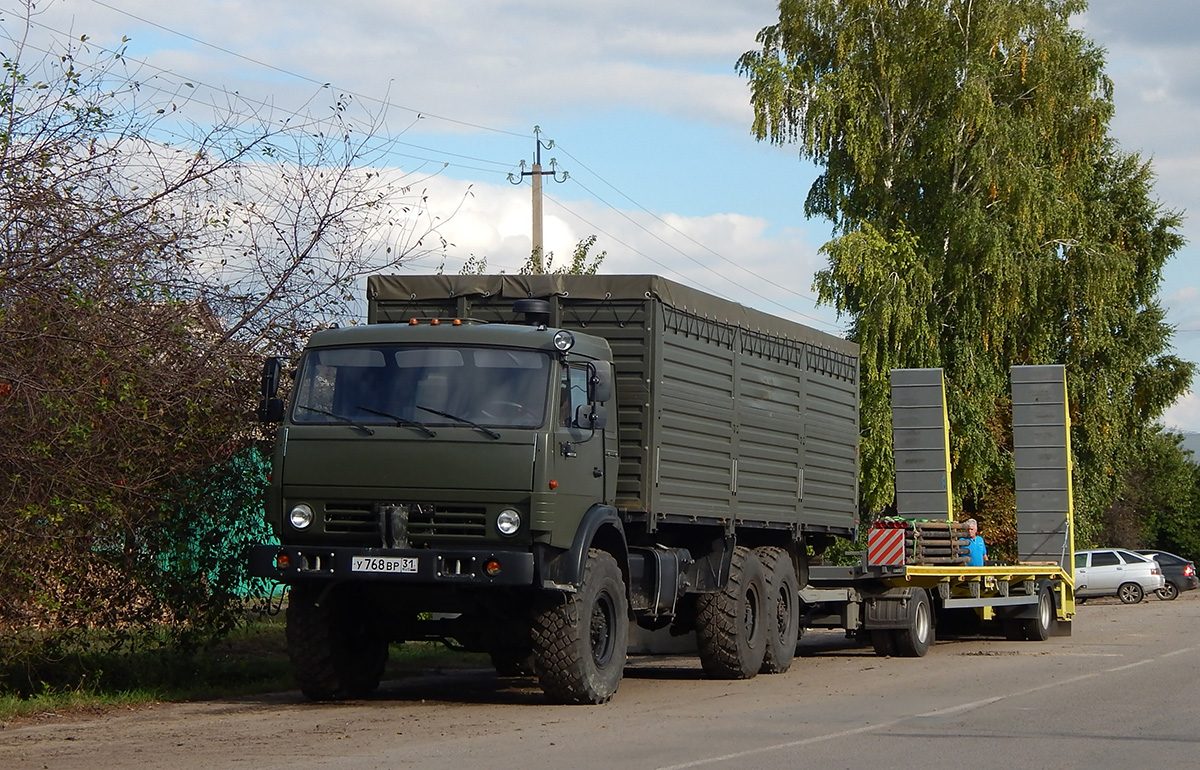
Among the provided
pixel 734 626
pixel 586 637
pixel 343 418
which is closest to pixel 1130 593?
pixel 734 626

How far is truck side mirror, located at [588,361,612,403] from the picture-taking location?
39.1 ft

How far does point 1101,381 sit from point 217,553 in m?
27.1

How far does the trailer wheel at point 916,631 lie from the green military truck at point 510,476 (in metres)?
Answer: 4.46

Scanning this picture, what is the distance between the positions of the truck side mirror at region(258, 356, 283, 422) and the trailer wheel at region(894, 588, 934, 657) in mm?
9162

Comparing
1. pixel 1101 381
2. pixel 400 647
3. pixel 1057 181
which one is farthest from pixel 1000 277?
pixel 400 647

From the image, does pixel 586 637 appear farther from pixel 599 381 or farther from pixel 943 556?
pixel 943 556

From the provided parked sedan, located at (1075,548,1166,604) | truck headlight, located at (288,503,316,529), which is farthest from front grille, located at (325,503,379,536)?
parked sedan, located at (1075,548,1166,604)

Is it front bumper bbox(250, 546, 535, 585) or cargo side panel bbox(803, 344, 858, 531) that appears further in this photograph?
cargo side panel bbox(803, 344, 858, 531)

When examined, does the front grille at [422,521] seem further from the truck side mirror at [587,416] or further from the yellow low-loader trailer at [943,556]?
the yellow low-loader trailer at [943,556]

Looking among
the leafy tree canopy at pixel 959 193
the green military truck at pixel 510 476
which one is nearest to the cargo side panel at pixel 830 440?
the green military truck at pixel 510 476

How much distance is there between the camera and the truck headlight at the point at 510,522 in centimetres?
1149

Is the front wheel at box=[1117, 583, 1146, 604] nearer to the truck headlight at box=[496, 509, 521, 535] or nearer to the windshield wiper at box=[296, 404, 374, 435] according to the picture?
the truck headlight at box=[496, 509, 521, 535]

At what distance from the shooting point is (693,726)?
10969 millimetres

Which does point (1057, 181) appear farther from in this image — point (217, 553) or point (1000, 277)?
point (217, 553)
